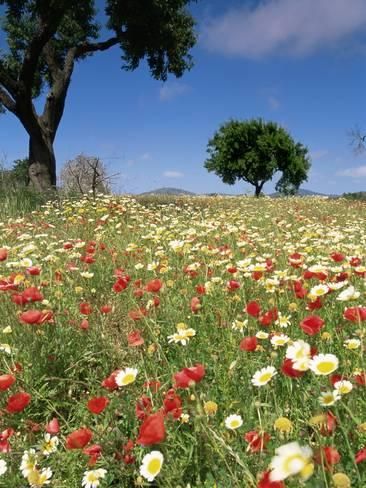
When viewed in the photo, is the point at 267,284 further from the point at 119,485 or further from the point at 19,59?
the point at 19,59

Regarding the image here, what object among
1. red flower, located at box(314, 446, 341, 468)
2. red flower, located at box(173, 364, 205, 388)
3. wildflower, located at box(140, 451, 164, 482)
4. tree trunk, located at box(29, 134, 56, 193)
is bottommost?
wildflower, located at box(140, 451, 164, 482)

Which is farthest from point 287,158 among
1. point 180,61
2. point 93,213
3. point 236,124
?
point 93,213

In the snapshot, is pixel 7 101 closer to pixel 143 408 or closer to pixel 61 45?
pixel 61 45

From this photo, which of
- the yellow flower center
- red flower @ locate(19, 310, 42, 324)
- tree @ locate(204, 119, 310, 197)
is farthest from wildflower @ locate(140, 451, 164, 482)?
tree @ locate(204, 119, 310, 197)

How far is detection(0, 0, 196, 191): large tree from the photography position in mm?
12156

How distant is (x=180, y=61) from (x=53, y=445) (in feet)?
52.0

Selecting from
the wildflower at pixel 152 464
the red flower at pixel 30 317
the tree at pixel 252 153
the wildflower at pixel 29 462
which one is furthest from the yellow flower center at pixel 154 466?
the tree at pixel 252 153

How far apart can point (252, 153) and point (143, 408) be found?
39.2 metres

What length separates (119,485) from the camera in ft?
5.42

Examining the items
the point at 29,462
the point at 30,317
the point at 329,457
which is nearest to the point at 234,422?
the point at 329,457

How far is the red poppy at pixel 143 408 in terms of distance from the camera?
1.61m

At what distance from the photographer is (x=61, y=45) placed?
51.3 feet

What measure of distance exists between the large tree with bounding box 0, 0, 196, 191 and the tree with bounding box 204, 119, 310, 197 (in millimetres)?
24582

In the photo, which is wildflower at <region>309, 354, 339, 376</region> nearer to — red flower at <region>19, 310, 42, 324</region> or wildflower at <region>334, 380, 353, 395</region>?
wildflower at <region>334, 380, 353, 395</region>
